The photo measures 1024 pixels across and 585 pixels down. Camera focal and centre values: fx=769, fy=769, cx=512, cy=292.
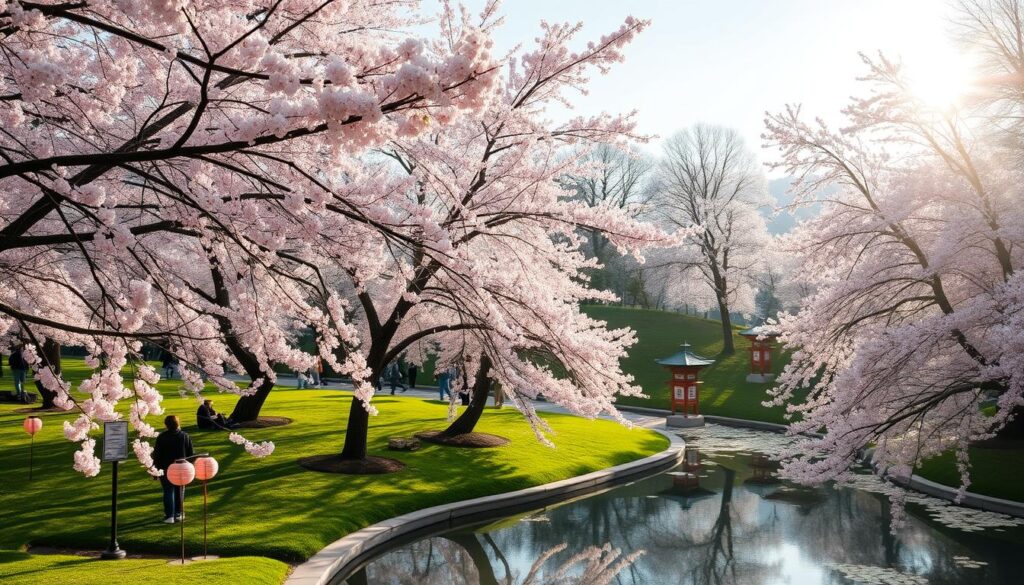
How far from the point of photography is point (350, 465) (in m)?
15.9

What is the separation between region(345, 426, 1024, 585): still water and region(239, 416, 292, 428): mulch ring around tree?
8819 mm

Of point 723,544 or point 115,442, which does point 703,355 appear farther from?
point 115,442

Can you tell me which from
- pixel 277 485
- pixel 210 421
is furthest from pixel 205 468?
pixel 210 421

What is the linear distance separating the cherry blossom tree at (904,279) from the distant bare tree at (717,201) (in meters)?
29.1

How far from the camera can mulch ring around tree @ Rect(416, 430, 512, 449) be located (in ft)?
63.8

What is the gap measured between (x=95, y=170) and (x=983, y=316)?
12203 mm

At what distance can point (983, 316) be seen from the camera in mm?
11820

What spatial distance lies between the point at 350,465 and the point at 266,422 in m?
5.84

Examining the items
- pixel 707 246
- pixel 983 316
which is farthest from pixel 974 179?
pixel 707 246

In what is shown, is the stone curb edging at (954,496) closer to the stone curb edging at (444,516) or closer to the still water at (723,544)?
the still water at (723,544)

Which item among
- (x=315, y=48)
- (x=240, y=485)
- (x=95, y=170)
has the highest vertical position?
(x=315, y=48)

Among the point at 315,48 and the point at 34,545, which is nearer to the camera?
the point at 315,48

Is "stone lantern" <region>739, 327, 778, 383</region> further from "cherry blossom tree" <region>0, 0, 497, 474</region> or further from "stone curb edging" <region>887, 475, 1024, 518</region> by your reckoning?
"cherry blossom tree" <region>0, 0, 497, 474</region>

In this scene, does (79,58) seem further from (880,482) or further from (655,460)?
(880,482)
